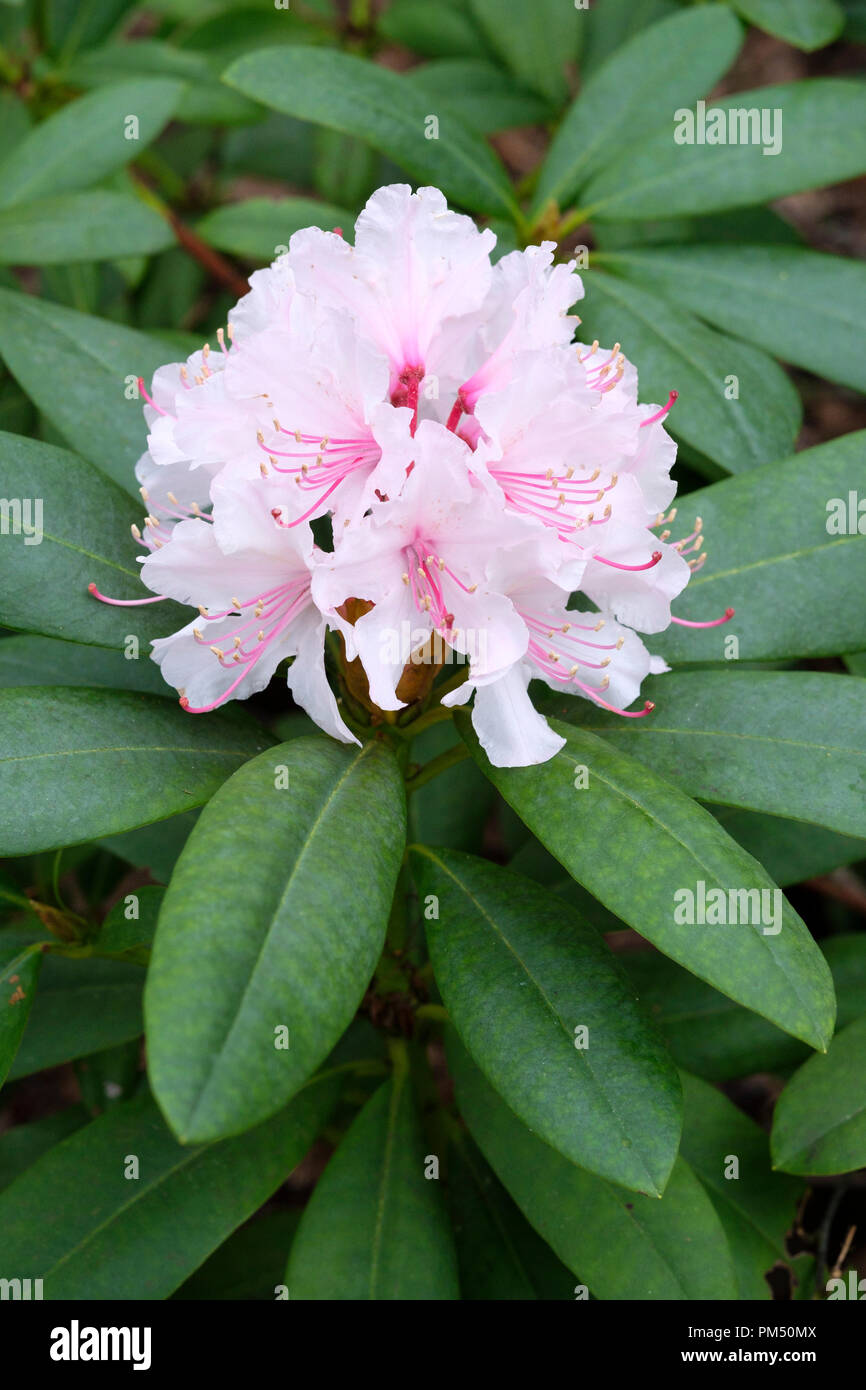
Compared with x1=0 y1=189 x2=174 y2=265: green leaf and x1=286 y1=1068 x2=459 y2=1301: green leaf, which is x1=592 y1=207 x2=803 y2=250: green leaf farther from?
x1=286 y1=1068 x2=459 y2=1301: green leaf

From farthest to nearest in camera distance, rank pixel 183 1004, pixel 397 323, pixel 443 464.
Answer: pixel 397 323 < pixel 443 464 < pixel 183 1004

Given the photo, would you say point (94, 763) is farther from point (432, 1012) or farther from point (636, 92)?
point (636, 92)

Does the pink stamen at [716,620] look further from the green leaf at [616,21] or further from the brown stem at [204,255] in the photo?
the green leaf at [616,21]

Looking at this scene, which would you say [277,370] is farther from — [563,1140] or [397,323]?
[563,1140]

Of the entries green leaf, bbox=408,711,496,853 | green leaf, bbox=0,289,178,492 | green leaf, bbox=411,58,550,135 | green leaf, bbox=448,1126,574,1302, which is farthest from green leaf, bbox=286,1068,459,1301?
green leaf, bbox=411,58,550,135

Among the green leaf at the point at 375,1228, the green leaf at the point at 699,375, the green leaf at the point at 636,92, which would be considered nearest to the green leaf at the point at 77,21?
the green leaf at the point at 636,92
